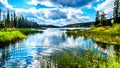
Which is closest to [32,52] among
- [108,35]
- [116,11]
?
[108,35]

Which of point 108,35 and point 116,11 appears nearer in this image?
point 108,35

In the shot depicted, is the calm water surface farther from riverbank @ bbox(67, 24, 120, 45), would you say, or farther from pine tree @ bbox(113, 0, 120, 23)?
pine tree @ bbox(113, 0, 120, 23)

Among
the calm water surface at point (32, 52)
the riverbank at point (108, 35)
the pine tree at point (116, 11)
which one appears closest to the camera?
the calm water surface at point (32, 52)

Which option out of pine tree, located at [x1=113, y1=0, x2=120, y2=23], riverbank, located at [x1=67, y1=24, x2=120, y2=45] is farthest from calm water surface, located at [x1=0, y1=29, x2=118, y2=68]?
pine tree, located at [x1=113, y1=0, x2=120, y2=23]

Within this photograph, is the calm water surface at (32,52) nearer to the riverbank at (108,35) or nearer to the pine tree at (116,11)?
the riverbank at (108,35)

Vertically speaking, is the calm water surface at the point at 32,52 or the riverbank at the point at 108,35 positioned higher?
the riverbank at the point at 108,35

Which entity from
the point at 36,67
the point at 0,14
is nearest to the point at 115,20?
the point at 0,14

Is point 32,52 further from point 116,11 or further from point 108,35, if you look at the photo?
point 116,11

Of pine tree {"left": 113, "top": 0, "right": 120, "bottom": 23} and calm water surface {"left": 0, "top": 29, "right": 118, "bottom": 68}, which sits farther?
pine tree {"left": 113, "top": 0, "right": 120, "bottom": 23}

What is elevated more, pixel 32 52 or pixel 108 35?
pixel 108 35

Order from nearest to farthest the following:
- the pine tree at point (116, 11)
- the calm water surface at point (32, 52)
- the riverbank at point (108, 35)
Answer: the calm water surface at point (32, 52) < the riverbank at point (108, 35) < the pine tree at point (116, 11)

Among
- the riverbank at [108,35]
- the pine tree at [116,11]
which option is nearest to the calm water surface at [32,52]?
the riverbank at [108,35]

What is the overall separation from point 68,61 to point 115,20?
323 ft

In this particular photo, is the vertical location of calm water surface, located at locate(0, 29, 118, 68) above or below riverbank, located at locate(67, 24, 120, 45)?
below
